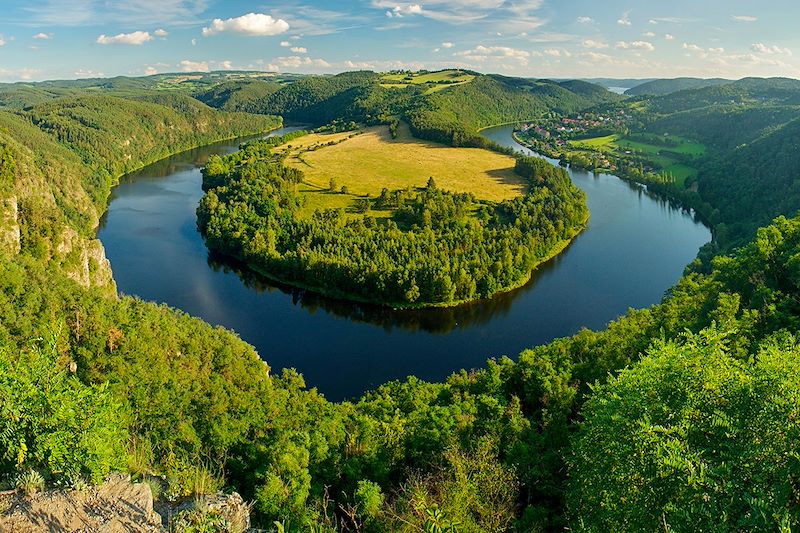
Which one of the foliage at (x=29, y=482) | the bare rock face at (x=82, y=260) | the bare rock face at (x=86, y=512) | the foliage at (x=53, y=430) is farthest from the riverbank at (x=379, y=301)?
the foliage at (x=29, y=482)

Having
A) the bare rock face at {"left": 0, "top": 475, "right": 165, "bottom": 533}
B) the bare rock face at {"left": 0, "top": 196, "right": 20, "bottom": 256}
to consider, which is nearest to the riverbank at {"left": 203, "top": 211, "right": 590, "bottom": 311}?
the bare rock face at {"left": 0, "top": 196, "right": 20, "bottom": 256}

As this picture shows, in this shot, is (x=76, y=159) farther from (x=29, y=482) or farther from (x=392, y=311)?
(x=29, y=482)

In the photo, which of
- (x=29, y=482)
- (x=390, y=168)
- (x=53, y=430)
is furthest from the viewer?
(x=390, y=168)

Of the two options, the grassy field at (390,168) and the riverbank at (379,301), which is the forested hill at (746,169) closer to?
the riverbank at (379,301)

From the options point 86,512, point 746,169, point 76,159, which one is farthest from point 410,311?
point 76,159

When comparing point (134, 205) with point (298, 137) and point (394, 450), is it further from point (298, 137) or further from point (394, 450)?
point (394, 450)
